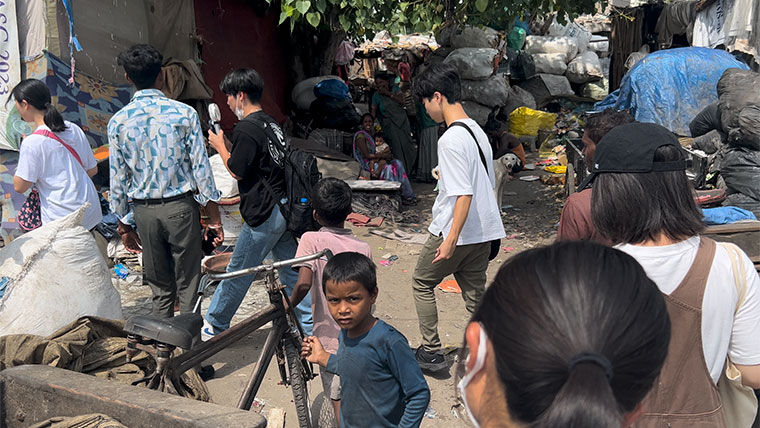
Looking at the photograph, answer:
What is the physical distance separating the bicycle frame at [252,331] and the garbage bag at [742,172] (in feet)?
13.9

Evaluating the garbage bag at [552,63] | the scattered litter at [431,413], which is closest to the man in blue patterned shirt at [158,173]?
the scattered litter at [431,413]

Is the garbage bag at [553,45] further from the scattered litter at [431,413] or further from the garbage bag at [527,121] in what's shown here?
the scattered litter at [431,413]

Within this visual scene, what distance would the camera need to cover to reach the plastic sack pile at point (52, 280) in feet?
12.1

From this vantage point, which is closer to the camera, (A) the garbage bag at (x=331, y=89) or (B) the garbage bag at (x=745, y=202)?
(B) the garbage bag at (x=745, y=202)

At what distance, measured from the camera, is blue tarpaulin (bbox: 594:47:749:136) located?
28.0 feet

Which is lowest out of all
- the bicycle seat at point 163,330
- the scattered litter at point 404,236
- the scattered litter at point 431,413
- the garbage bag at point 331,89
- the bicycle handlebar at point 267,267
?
the scattered litter at point 404,236

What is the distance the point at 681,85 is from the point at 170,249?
7.36 m

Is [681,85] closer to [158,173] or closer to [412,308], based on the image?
[412,308]

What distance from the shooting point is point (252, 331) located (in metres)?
2.89

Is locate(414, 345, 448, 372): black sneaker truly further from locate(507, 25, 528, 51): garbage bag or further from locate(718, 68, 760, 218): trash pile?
locate(507, 25, 528, 51): garbage bag

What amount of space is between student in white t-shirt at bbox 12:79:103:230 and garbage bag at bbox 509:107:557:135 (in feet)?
32.4

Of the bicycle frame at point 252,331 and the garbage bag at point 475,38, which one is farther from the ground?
the garbage bag at point 475,38

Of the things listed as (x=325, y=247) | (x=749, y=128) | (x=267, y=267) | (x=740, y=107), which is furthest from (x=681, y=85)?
(x=267, y=267)

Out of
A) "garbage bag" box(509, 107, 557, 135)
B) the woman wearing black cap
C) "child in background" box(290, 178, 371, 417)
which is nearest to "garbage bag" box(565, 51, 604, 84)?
"garbage bag" box(509, 107, 557, 135)
